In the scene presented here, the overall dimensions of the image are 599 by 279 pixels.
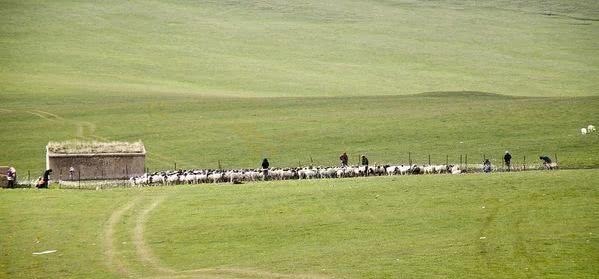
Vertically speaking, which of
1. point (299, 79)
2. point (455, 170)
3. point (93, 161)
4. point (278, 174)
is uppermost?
point (299, 79)

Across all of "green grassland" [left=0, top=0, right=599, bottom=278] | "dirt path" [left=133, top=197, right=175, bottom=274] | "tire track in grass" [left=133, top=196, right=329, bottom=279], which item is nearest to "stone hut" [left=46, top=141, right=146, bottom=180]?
"green grassland" [left=0, top=0, right=599, bottom=278]

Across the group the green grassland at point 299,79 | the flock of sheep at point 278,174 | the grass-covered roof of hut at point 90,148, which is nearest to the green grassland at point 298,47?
the green grassland at point 299,79

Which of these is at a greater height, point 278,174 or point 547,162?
point 547,162

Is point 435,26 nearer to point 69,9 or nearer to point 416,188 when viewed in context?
point 69,9

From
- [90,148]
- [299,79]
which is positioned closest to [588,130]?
[90,148]

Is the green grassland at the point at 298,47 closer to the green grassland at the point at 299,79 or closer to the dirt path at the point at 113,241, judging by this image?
the green grassland at the point at 299,79

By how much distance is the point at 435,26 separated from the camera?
106 m

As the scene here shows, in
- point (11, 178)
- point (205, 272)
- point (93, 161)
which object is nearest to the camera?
point (205, 272)

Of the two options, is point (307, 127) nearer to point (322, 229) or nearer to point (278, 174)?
point (278, 174)

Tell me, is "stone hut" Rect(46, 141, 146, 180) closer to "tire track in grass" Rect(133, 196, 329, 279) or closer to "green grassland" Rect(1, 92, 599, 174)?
"green grassland" Rect(1, 92, 599, 174)

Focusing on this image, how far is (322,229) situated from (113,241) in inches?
237

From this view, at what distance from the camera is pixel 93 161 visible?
45062mm

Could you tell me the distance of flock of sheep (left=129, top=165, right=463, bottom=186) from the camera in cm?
4306

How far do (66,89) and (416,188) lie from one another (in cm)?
3857
